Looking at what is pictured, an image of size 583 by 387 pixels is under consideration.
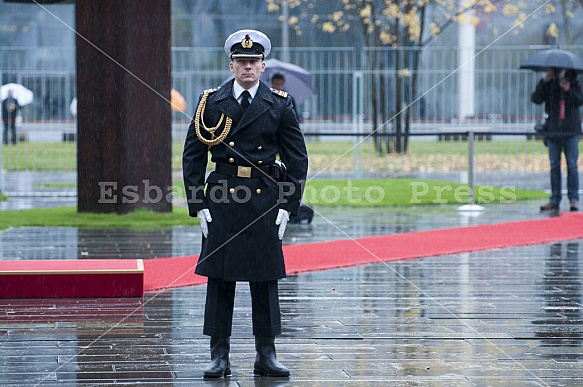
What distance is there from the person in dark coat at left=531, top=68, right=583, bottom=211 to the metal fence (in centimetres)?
538

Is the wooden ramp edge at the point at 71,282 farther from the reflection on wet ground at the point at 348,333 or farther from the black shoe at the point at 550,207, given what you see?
the black shoe at the point at 550,207

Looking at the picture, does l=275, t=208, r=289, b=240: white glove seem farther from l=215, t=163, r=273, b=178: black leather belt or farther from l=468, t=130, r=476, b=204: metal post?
l=468, t=130, r=476, b=204: metal post

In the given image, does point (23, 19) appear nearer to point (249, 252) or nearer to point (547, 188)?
point (547, 188)

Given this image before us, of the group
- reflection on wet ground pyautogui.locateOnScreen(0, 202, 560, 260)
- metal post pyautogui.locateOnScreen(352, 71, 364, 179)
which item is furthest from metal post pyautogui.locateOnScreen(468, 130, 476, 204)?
metal post pyautogui.locateOnScreen(352, 71, 364, 179)

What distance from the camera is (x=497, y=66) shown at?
1955 centimetres

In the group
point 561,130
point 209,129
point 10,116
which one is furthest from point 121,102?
point 10,116

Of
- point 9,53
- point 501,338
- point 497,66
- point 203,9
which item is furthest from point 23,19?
point 501,338

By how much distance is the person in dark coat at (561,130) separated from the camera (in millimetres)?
12805

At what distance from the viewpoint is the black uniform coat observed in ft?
15.7

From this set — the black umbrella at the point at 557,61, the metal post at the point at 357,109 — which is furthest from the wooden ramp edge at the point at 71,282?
the metal post at the point at 357,109

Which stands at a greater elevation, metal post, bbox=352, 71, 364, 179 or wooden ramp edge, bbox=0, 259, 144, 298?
metal post, bbox=352, 71, 364, 179

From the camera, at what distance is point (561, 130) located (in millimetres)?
12906

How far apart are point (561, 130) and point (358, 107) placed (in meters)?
7.15

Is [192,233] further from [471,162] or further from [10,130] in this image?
[10,130]
